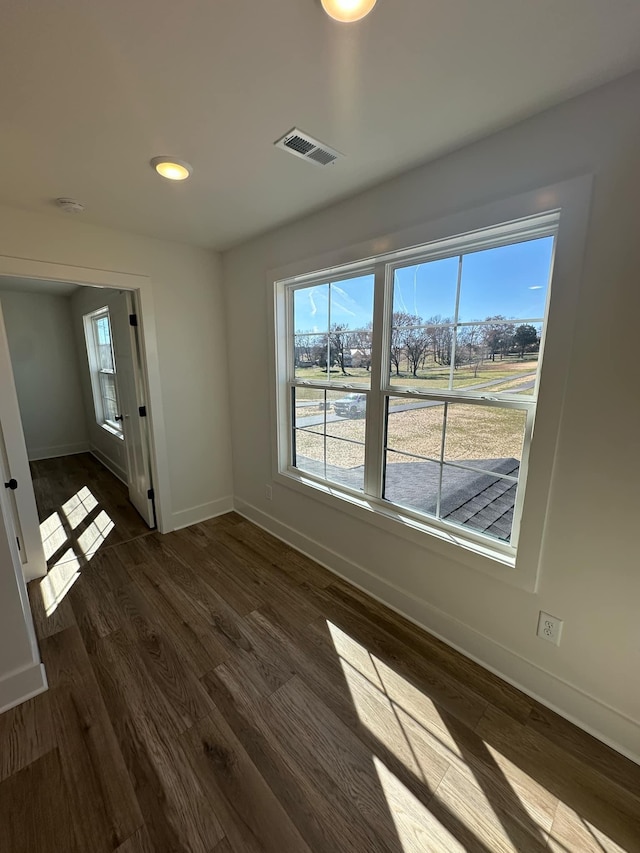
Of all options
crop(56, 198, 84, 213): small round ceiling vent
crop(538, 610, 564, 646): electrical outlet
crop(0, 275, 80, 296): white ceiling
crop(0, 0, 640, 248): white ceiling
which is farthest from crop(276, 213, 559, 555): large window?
crop(0, 275, 80, 296): white ceiling

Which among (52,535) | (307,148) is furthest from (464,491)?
(52,535)

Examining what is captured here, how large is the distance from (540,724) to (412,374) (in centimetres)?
171

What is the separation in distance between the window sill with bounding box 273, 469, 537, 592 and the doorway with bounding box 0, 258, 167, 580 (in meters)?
1.52

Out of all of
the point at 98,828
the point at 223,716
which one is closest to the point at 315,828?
the point at 223,716

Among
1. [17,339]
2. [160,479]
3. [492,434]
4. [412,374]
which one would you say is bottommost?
[160,479]

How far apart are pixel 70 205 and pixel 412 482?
2649 millimetres

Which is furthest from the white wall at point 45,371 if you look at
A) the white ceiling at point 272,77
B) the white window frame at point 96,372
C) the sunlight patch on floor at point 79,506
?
the white ceiling at point 272,77

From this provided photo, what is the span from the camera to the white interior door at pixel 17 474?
2224 millimetres

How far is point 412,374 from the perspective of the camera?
1936mm

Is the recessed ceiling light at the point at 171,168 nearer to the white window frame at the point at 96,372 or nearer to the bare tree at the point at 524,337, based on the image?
the bare tree at the point at 524,337

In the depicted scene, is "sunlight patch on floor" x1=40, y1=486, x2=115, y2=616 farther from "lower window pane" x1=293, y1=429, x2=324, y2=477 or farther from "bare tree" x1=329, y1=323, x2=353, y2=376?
"bare tree" x1=329, y1=323, x2=353, y2=376

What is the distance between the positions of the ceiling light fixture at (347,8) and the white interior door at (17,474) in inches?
94.8

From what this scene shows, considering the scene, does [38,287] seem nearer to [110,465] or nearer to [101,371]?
[101,371]

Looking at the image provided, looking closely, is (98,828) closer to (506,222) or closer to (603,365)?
(603,365)
